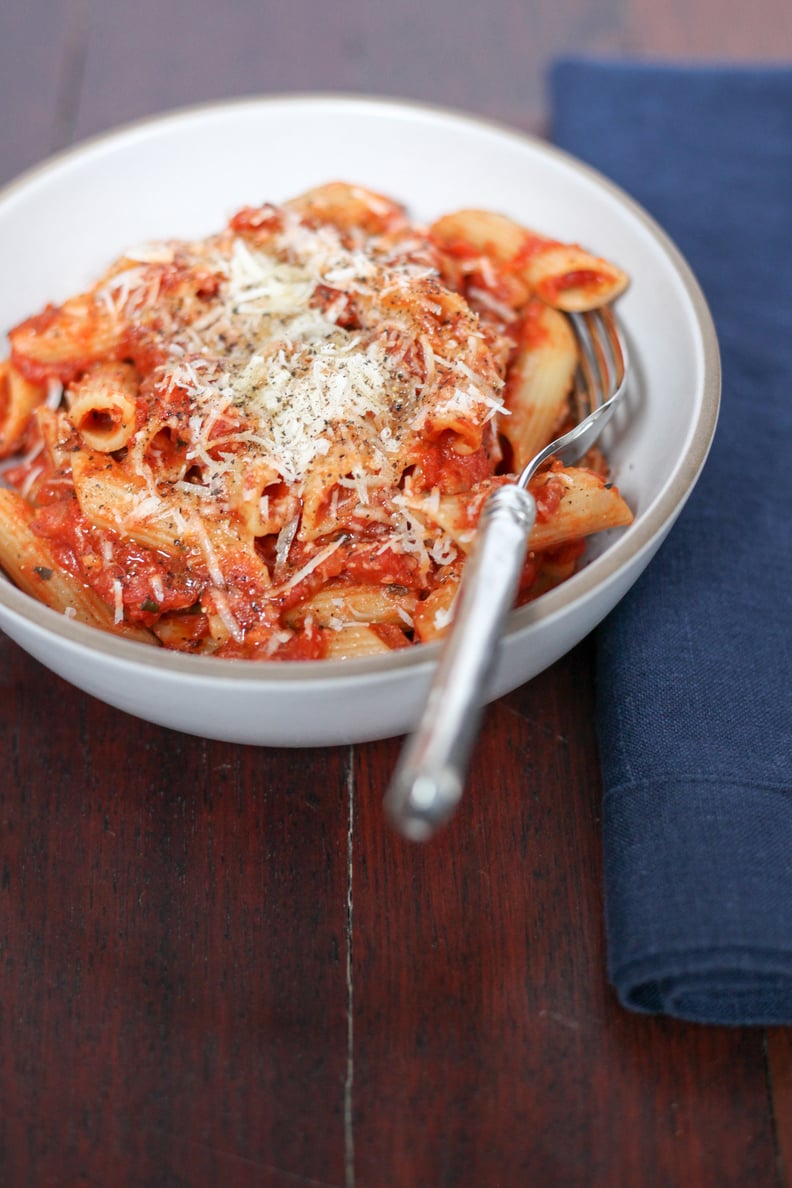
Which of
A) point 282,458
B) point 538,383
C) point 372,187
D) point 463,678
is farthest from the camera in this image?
point 372,187

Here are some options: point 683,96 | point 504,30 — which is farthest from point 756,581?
point 504,30

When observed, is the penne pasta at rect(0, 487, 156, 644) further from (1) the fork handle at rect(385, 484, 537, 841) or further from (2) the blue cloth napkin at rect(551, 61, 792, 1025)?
(2) the blue cloth napkin at rect(551, 61, 792, 1025)

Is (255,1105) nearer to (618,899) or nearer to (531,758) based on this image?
(618,899)

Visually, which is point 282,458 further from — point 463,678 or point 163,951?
point 163,951

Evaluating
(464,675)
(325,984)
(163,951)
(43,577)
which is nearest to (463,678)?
(464,675)

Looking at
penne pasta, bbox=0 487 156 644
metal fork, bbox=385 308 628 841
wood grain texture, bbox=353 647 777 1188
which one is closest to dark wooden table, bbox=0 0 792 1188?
wood grain texture, bbox=353 647 777 1188
